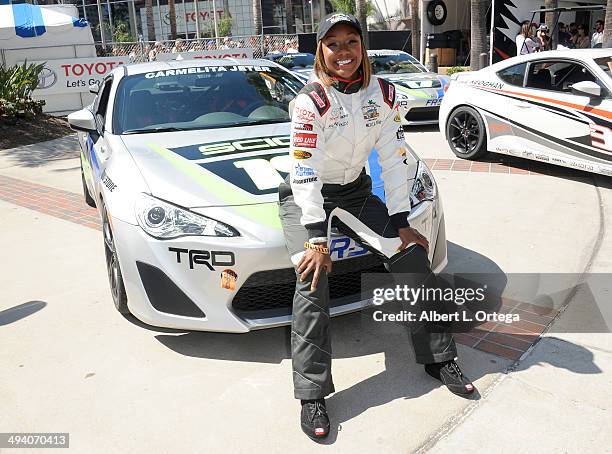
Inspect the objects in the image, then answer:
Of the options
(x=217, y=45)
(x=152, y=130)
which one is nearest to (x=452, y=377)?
(x=152, y=130)

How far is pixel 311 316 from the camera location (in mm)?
2695

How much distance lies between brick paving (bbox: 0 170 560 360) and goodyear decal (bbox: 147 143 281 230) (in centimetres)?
125

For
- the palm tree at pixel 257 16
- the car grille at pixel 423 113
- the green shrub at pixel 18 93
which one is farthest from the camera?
the palm tree at pixel 257 16

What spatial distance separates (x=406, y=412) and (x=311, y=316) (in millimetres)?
618

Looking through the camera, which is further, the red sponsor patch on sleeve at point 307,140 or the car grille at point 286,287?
the car grille at point 286,287

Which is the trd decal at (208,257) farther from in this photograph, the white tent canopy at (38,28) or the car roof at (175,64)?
the white tent canopy at (38,28)

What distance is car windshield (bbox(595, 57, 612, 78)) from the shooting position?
242 inches

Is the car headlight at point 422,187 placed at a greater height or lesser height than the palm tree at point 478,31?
lesser

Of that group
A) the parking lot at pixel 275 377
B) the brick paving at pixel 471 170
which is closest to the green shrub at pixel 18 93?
the brick paving at pixel 471 170

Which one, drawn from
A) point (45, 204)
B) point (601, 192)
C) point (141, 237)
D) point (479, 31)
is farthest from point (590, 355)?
point (479, 31)

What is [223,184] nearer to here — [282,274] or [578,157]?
[282,274]

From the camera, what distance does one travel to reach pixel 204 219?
10.1 ft

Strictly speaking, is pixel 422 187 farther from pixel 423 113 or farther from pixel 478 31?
pixel 478 31

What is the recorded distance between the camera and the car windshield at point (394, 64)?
1143 cm
